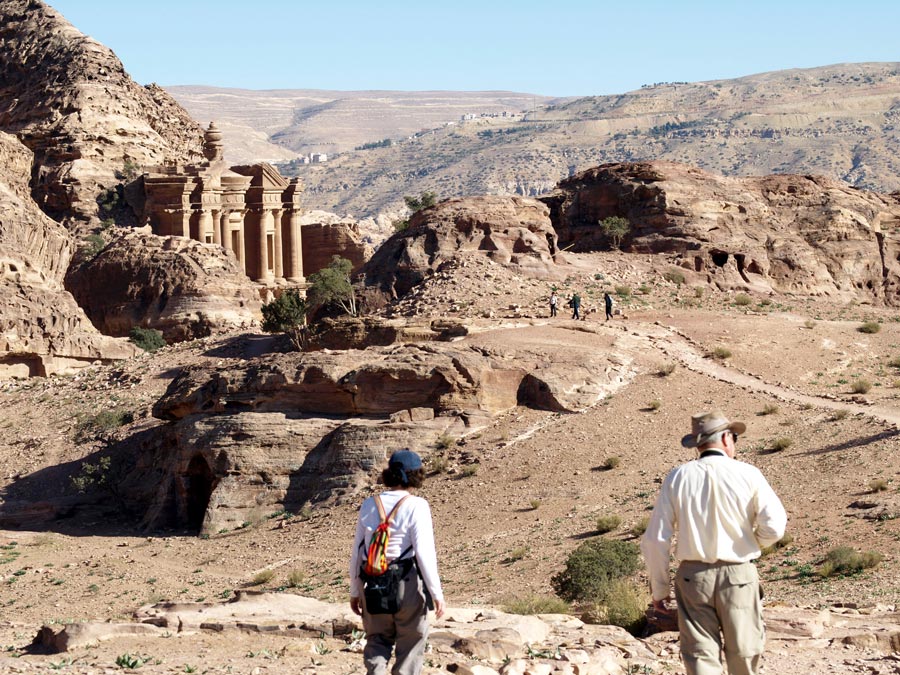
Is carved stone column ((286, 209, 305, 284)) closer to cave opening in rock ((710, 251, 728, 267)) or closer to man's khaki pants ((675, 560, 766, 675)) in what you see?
cave opening in rock ((710, 251, 728, 267))

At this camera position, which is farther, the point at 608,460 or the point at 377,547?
the point at 608,460

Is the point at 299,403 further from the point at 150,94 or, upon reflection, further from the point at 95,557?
the point at 150,94

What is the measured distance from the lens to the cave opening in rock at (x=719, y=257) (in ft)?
153

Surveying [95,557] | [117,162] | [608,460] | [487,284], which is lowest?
[95,557]

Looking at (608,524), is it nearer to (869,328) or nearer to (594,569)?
(594,569)

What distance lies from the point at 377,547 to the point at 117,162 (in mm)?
62942

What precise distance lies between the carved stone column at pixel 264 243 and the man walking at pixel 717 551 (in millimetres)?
60500

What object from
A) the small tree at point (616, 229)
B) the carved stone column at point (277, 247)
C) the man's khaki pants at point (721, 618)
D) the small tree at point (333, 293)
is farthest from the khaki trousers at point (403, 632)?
the carved stone column at point (277, 247)

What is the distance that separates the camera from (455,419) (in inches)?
1115

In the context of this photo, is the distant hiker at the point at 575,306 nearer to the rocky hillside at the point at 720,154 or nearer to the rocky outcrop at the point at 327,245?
the rocky outcrop at the point at 327,245

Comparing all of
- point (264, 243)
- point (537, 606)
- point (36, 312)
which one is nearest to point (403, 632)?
point (537, 606)

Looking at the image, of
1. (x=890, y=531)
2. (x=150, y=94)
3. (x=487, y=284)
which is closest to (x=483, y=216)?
(x=487, y=284)

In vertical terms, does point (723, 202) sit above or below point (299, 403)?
above

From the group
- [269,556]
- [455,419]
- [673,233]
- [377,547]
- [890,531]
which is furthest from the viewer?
[673,233]
